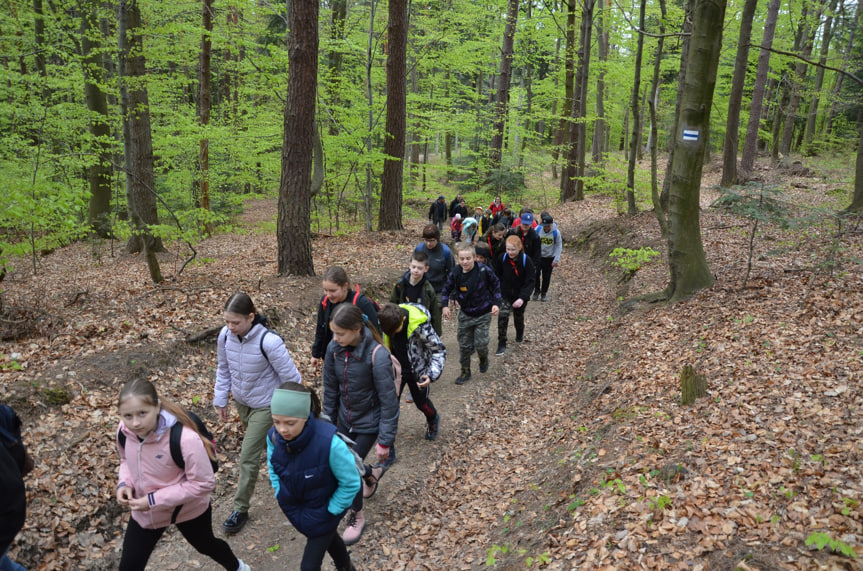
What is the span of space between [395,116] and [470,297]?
8.77 meters

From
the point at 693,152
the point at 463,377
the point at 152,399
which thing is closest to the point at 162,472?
the point at 152,399

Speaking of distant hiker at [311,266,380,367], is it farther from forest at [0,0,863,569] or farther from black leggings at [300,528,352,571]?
black leggings at [300,528,352,571]

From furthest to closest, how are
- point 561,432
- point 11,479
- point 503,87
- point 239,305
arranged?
point 503,87 → point 561,432 → point 239,305 → point 11,479

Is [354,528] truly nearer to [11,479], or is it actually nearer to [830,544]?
[11,479]

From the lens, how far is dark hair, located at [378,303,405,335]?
4.86 m

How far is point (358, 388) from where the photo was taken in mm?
4207

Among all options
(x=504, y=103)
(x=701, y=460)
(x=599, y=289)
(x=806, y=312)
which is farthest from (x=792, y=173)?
(x=701, y=460)

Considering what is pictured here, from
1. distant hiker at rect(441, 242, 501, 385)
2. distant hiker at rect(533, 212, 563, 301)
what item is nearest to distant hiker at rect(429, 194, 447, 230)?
distant hiker at rect(533, 212, 563, 301)

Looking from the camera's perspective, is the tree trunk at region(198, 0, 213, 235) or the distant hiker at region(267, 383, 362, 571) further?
the tree trunk at region(198, 0, 213, 235)

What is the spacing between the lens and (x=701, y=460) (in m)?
4.14

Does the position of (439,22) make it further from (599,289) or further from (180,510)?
(180,510)

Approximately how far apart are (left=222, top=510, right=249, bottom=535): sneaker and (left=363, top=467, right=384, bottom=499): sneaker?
118cm

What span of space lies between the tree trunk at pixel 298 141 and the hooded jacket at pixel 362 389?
18.8ft

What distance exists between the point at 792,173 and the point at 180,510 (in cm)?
2761
